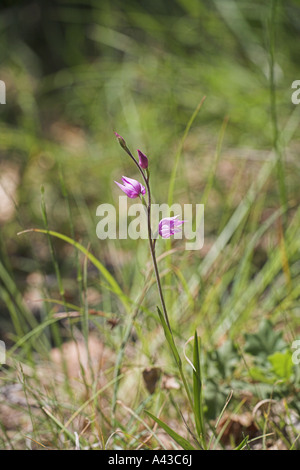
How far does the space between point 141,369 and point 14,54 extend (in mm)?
1762

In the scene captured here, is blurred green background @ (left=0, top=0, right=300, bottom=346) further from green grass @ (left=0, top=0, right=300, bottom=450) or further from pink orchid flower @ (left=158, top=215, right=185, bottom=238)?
pink orchid flower @ (left=158, top=215, right=185, bottom=238)

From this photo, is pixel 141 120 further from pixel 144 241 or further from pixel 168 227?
pixel 168 227

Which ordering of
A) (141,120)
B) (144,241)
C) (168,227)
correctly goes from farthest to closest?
(141,120) < (144,241) < (168,227)

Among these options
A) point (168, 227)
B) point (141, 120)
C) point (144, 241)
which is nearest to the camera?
point (168, 227)

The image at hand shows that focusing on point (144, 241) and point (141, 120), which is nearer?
point (144, 241)

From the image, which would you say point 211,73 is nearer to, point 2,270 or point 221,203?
point 221,203

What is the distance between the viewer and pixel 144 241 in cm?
153

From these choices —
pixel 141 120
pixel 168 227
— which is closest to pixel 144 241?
pixel 141 120

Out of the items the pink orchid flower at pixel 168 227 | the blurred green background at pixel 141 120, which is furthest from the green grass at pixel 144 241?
the pink orchid flower at pixel 168 227

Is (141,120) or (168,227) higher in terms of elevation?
(141,120)

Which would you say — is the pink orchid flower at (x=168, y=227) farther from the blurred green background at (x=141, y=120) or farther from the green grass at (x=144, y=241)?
the blurred green background at (x=141, y=120)

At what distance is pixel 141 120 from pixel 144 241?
601 mm

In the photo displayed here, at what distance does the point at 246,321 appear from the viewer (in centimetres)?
124

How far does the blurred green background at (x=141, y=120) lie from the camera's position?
1716mm
